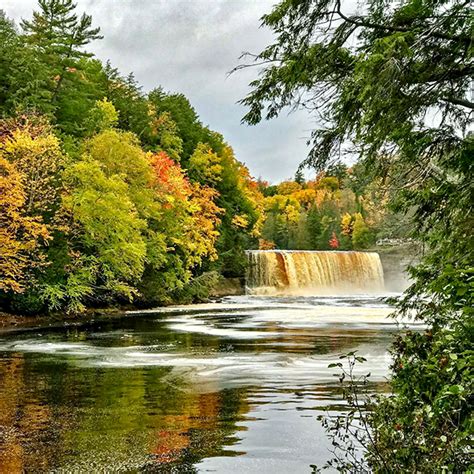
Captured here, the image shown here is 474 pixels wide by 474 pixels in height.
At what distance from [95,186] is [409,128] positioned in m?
22.3

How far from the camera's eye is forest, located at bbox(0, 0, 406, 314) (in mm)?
24016

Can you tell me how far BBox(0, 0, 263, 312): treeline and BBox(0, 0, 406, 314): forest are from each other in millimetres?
71

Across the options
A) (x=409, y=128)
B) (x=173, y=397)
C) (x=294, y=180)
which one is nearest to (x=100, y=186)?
(x=294, y=180)

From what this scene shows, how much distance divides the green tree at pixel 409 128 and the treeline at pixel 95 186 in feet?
57.6

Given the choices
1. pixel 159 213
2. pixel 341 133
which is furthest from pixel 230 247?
pixel 341 133

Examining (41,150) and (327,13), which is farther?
(41,150)

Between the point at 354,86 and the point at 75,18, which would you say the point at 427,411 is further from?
the point at 75,18

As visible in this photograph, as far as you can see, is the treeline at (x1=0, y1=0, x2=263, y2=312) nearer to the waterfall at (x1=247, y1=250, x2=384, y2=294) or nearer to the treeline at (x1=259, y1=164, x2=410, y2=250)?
the waterfall at (x1=247, y1=250, x2=384, y2=294)

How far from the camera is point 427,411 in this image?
367 cm

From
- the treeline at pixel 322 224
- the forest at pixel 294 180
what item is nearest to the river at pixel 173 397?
the forest at pixel 294 180

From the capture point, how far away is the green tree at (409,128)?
4348mm

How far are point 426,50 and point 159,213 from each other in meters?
27.2

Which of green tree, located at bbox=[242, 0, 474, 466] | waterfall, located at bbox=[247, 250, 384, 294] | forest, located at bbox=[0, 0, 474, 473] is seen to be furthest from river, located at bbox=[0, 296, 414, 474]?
waterfall, located at bbox=[247, 250, 384, 294]

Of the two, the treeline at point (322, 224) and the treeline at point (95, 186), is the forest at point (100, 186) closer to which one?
the treeline at point (95, 186)
